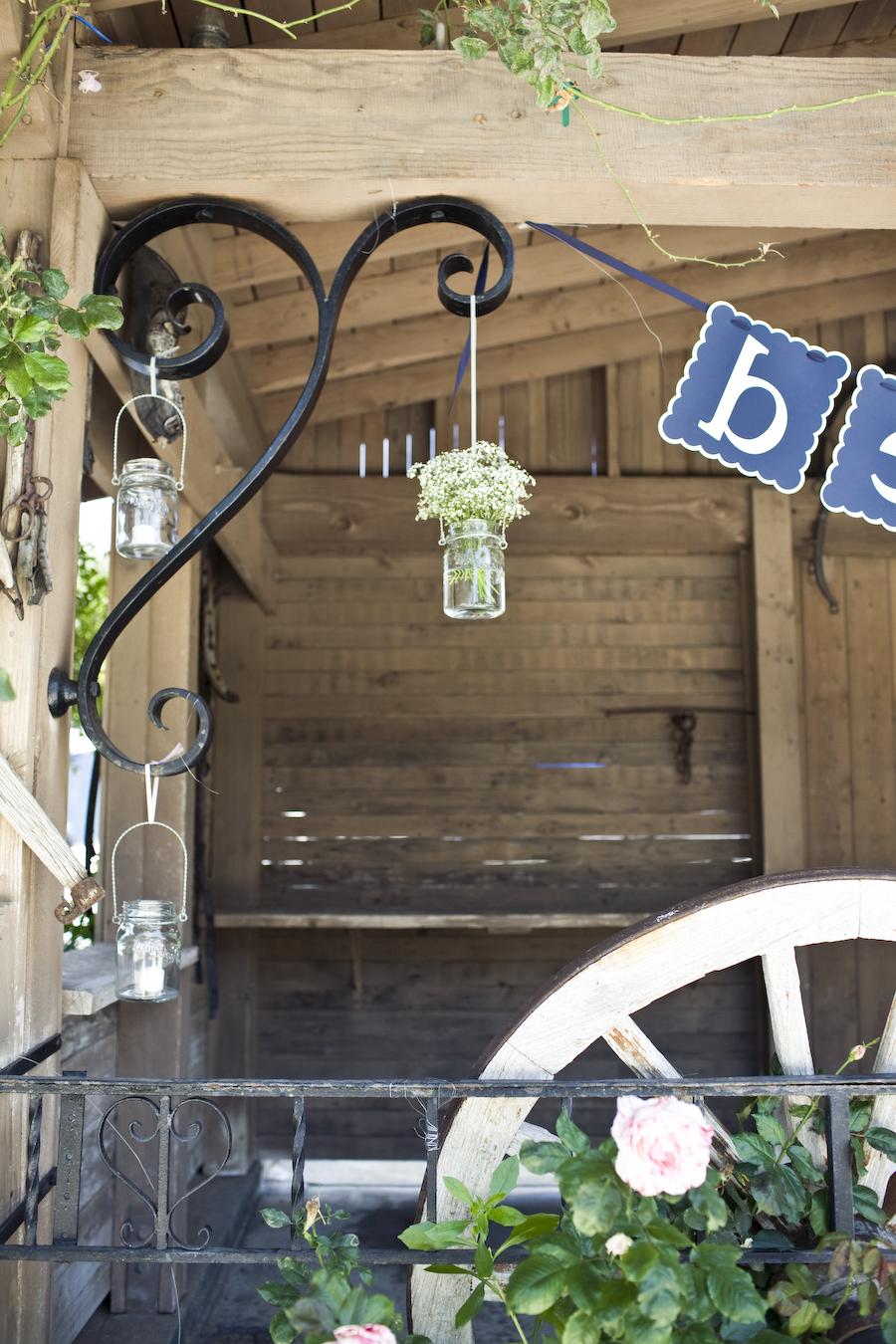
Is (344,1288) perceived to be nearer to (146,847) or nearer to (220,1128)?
(146,847)

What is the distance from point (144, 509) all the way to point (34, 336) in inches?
22.6

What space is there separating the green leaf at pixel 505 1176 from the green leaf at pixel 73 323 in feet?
4.15

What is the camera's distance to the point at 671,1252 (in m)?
1.31

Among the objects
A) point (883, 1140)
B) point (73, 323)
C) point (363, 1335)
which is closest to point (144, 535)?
point (73, 323)

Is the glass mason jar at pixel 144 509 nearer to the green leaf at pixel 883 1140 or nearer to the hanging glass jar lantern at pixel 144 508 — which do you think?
the hanging glass jar lantern at pixel 144 508

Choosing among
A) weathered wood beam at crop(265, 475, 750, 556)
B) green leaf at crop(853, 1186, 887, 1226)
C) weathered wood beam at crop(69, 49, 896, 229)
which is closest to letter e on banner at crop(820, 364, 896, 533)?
weathered wood beam at crop(69, 49, 896, 229)

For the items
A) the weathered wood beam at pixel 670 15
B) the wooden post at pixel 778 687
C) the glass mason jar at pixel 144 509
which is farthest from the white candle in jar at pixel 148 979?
the wooden post at pixel 778 687

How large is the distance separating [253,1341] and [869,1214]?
6.96 feet

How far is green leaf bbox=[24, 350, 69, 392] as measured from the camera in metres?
1.54

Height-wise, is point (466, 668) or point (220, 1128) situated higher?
point (466, 668)

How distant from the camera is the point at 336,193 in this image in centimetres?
199

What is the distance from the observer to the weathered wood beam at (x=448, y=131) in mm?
1951

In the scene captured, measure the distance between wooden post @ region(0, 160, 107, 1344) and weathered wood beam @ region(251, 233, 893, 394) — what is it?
2.08 meters

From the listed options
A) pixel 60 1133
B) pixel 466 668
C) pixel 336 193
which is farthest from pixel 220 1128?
pixel 336 193
